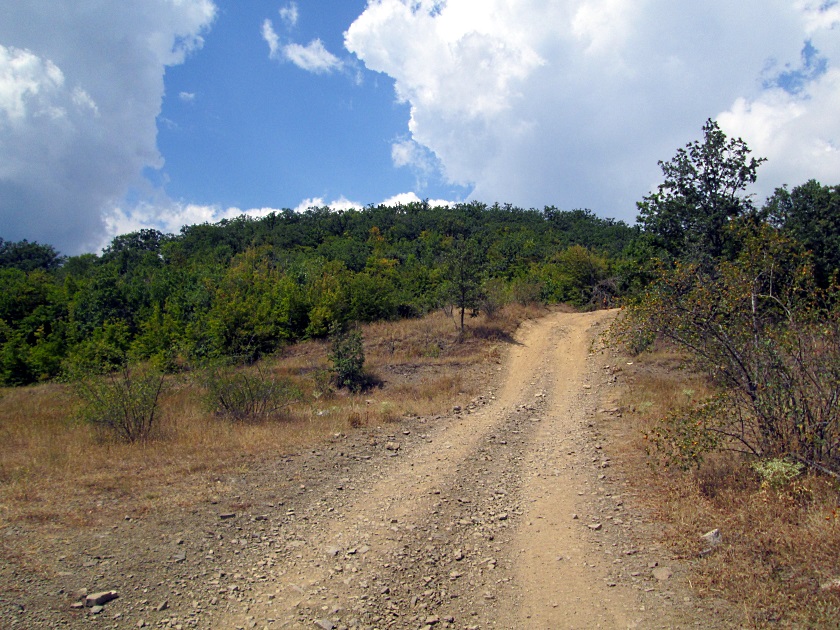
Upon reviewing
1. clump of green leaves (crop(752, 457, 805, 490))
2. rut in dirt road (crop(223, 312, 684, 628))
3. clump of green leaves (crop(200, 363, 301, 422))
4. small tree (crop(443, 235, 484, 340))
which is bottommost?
rut in dirt road (crop(223, 312, 684, 628))

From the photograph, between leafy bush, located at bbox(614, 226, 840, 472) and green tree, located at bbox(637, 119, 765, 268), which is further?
green tree, located at bbox(637, 119, 765, 268)

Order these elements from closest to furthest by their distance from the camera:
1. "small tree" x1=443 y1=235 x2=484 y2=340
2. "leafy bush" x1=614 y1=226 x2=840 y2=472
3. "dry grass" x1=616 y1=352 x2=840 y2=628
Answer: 1. "dry grass" x1=616 y1=352 x2=840 y2=628
2. "leafy bush" x1=614 y1=226 x2=840 y2=472
3. "small tree" x1=443 y1=235 x2=484 y2=340

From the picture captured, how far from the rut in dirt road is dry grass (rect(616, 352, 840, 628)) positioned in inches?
21.8

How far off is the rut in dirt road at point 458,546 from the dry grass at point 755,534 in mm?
554

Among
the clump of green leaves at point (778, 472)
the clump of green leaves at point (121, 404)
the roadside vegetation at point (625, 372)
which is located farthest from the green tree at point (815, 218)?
the clump of green leaves at point (121, 404)

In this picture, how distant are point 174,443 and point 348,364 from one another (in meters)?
8.52

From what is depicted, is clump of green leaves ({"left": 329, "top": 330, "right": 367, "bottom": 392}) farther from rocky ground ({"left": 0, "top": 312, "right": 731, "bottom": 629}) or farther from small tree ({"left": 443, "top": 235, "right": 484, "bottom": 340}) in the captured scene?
rocky ground ({"left": 0, "top": 312, "right": 731, "bottom": 629})

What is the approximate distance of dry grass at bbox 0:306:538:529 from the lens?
6016 millimetres

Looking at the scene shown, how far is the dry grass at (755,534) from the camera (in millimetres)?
3652

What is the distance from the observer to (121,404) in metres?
9.28

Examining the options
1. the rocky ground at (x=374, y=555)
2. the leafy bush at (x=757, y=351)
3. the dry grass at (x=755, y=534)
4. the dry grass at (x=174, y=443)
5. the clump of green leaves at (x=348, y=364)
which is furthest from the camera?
the clump of green leaves at (x=348, y=364)

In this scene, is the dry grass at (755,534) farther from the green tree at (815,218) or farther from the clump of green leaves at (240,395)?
the green tree at (815,218)

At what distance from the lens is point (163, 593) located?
13.5 feet

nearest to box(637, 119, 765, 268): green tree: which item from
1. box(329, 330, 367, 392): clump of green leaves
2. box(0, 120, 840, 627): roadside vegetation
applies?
box(0, 120, 840, 627): roadside vegetation
